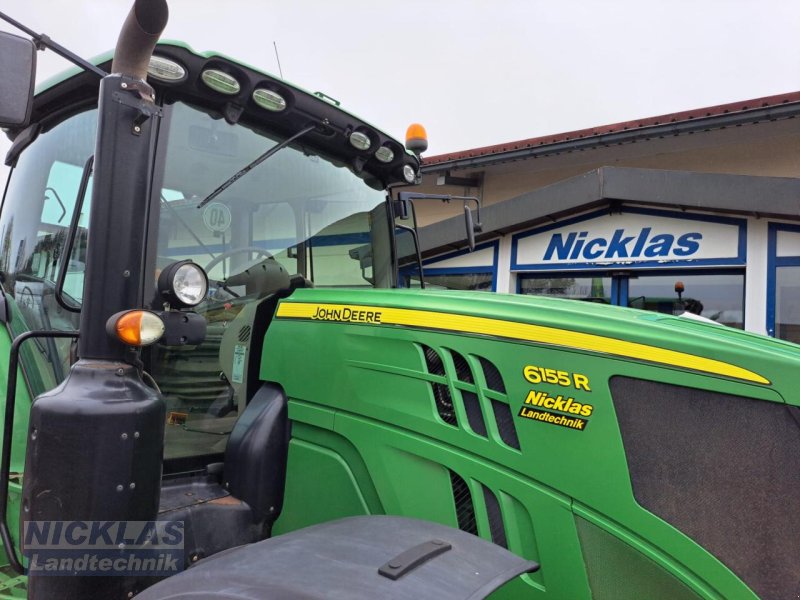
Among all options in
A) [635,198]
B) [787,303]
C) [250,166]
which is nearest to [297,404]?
[250,166]

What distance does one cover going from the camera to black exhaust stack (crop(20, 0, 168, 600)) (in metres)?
1.58

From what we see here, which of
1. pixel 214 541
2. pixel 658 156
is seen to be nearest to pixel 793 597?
pixel 214 541

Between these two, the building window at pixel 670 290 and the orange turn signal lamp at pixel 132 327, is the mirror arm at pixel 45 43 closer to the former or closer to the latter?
the orange turn signal lamp at pixel 132 327

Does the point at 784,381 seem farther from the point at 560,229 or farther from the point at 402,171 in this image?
the point at 560,229

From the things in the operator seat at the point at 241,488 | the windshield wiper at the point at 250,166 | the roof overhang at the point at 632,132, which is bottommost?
the operator seat at the point at 241,488

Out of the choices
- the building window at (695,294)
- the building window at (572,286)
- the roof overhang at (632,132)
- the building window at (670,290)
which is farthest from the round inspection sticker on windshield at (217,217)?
the roof overhang at (632,132)

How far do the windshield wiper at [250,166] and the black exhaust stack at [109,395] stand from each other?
48 centimetres

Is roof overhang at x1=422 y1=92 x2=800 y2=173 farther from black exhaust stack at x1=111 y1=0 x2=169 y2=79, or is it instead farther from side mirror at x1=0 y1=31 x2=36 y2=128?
side mirror at x1=0 y1=31 x2=36 y2=128

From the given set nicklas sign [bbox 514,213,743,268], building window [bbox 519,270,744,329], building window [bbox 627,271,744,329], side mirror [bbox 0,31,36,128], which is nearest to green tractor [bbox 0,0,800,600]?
side mirror [bbox 0,31,36,128]

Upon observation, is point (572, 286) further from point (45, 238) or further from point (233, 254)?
point (45, 238)

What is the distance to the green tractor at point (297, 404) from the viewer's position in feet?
4.78

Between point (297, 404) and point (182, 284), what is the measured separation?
618 millimetres

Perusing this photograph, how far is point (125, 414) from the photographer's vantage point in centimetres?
161

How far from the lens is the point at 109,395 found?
63.4 inches
